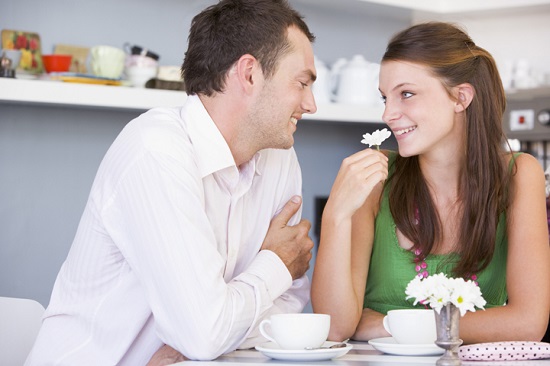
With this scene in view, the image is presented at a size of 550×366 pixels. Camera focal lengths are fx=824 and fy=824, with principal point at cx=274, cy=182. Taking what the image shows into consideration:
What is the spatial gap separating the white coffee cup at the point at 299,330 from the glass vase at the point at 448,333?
203mm

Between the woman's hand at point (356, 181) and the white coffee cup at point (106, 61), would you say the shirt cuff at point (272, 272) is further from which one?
the white coffee cup at point (106, 61)

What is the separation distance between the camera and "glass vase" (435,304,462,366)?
1.14 m

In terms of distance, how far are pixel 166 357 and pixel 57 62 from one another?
143 centimetres

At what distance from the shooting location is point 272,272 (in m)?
1.46

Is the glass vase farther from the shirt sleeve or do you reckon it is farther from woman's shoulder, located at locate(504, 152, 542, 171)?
woman's shoulder, located at locate(504, 152, 542, 171)

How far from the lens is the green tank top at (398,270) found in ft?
5.83

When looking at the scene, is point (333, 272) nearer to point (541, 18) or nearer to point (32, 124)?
point (32, 124)

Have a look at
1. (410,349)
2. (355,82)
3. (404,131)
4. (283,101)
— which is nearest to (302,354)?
(410,349)

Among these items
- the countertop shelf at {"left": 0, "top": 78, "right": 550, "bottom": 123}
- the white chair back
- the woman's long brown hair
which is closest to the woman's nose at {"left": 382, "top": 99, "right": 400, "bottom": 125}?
the woman's long brown hair

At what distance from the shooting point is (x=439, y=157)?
1854mm

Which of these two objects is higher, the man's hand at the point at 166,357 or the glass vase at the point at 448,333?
the glass vase at the point at 448,333

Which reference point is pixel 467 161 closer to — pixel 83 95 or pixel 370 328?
pixel 370 328

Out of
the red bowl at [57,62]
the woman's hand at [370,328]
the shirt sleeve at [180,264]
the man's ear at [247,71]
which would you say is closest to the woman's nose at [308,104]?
the man's ear at [247,71]

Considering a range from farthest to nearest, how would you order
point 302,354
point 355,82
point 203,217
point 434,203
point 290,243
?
point 355,82, point 434,203, point 290,243, point 203,217, point 302,354
